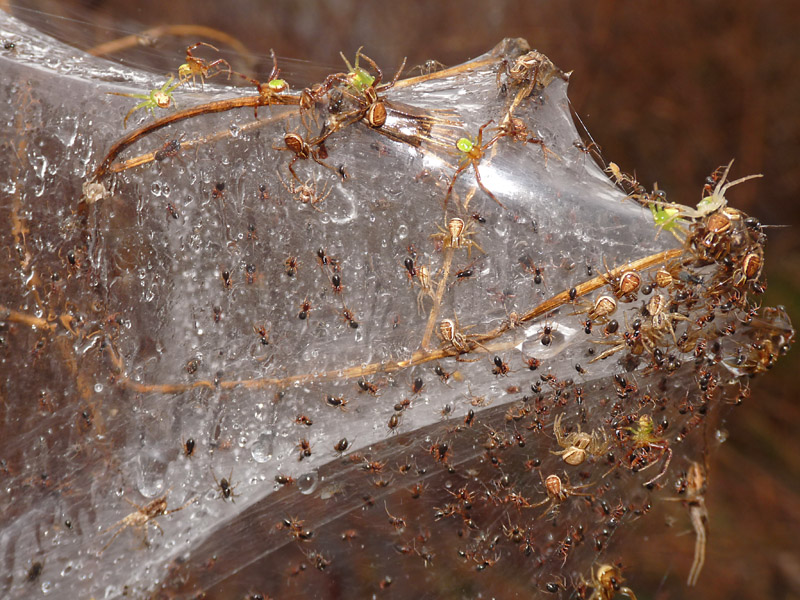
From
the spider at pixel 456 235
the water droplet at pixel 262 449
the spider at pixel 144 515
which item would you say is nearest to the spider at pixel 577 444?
the spider at pixel 456 235

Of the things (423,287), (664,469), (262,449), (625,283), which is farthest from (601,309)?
(262,449)

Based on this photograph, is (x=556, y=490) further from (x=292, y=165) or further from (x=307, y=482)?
(x=292, y=165)

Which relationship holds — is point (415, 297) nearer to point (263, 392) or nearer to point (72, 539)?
point (263, 392)

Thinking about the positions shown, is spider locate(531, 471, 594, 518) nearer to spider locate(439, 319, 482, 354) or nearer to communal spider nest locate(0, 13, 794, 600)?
communal spider nest locate(0, 13, 794, 600)

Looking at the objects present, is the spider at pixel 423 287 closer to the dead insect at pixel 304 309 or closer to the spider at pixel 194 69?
the dead insect at pixel 304 309

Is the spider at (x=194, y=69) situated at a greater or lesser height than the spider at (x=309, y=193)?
greater

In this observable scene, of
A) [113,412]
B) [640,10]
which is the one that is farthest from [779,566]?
[113,412]
